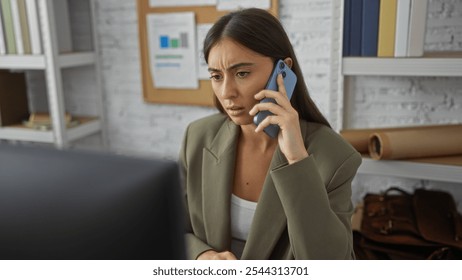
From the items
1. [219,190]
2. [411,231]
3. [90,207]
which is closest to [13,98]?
[219,190]

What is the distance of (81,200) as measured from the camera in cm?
36

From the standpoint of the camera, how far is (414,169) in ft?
4.21

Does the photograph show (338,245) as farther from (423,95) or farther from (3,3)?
(3,3)

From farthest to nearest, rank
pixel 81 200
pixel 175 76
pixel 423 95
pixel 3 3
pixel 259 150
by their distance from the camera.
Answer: pixel 175 76 → pixel 3 3 → pixel 423 95 → pixel 259 150 → pixel 81 200

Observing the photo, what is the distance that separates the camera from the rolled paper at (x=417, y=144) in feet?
4.15

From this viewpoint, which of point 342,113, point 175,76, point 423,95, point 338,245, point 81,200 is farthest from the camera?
point 175,76

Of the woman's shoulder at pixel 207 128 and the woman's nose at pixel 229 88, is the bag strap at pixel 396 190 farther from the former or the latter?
the woman's nose at pixel 229 88

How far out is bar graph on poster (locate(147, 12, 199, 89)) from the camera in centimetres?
186

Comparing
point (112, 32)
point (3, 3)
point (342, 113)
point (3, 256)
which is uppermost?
point (3, 3)

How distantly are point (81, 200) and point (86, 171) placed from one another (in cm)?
3

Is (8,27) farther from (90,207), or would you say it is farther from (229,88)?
(90,207)

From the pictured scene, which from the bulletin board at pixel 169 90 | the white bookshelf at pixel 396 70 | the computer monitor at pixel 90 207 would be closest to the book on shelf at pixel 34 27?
the bulletin board at pixel 169 90

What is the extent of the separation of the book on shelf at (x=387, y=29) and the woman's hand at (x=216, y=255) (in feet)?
2.43
